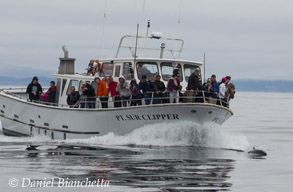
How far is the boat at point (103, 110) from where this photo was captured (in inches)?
795

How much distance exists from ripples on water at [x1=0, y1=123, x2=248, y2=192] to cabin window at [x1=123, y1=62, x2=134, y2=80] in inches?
99.0

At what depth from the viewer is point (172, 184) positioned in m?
13.4

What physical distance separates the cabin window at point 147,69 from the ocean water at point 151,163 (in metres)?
2.67

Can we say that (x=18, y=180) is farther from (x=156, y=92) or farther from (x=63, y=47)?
(x=63, y=47)

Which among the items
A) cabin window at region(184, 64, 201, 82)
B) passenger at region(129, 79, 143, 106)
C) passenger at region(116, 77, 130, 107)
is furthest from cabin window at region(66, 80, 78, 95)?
cabin window at region(184, 64, 201, 82)

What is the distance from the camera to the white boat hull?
2008 centimetres

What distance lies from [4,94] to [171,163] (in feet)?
36.3

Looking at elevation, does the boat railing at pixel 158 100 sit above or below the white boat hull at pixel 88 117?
above

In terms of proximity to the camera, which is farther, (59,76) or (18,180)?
(59,76)

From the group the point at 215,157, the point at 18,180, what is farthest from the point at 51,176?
the point at 215,157

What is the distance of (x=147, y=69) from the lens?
74.4 ft

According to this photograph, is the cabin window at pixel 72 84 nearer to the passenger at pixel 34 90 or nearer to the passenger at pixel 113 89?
the passenger at pixel 34 90

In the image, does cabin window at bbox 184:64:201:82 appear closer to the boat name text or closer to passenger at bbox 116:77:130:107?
passenger at bbox 116:77:130:107

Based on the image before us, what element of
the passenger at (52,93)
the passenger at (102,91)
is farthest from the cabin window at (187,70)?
the passenger at (52,93)
